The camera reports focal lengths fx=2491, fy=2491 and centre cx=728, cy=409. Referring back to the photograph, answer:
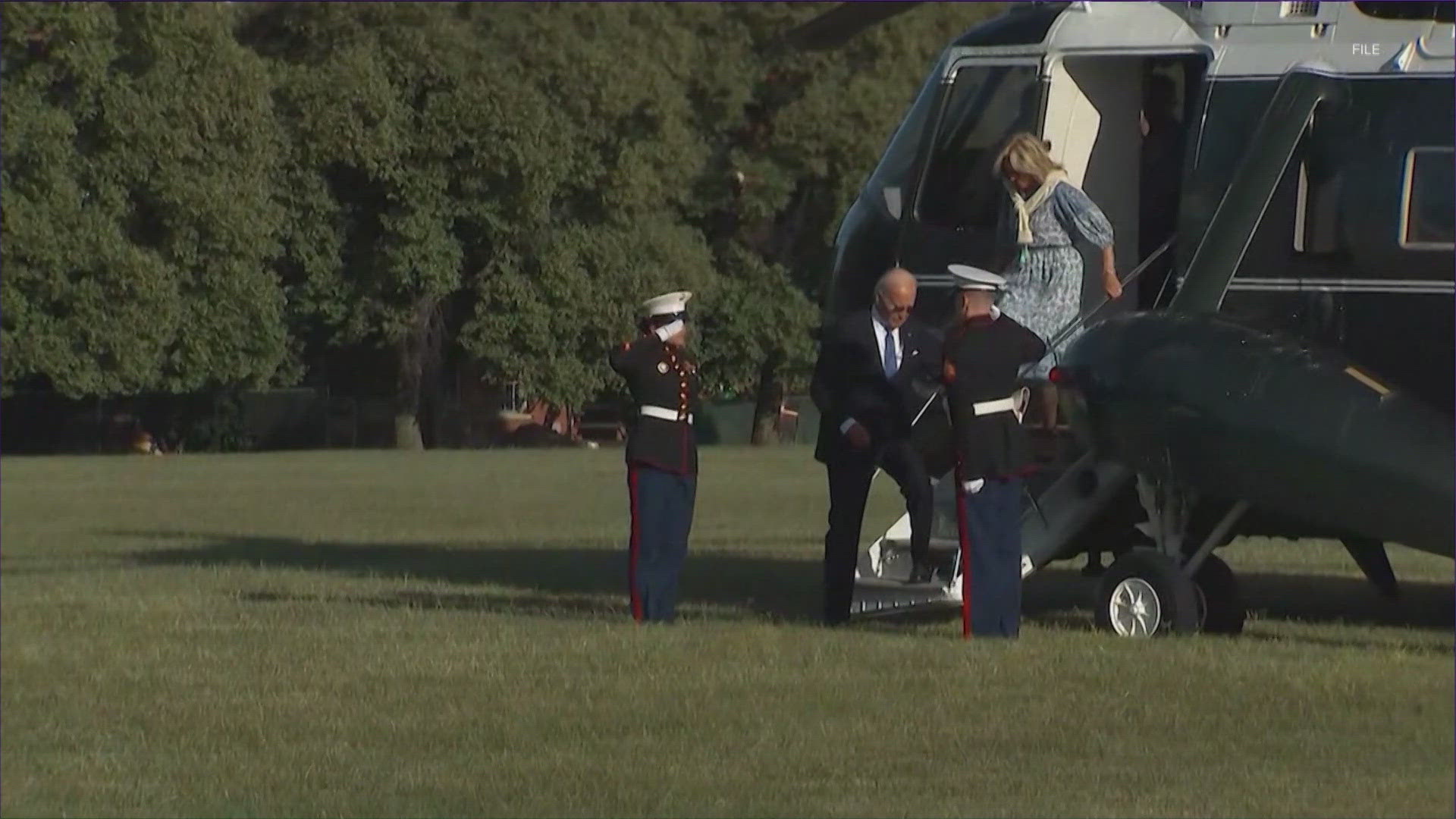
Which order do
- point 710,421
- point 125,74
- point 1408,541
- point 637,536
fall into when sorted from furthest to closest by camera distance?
1. point 710,421
2. point 125,74
3. point 637,536
4. point 1408,541

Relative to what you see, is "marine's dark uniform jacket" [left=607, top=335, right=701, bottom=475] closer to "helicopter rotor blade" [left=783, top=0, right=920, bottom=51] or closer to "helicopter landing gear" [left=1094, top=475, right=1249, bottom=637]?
"helicopter landing gear" [left=1094, top=475, right=1249, bottom=637]

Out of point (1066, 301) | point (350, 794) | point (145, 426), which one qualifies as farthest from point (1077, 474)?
point (145, 426)

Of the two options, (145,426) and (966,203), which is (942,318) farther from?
(145,426)

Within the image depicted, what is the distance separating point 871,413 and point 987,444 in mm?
1096

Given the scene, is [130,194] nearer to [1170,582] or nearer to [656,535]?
[656,535]

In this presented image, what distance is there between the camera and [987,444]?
11680mm

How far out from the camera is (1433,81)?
11.9m

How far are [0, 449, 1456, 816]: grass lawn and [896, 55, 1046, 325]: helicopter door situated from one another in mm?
1998

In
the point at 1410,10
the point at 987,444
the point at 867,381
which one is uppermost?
the point at 1410,10

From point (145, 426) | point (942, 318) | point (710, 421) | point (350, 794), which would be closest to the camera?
point (350, 794)

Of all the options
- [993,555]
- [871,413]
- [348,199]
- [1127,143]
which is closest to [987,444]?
[993,555]

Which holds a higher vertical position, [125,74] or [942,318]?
[125,74]

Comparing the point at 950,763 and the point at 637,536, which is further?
the point at 637,536

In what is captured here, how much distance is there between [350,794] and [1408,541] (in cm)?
531
